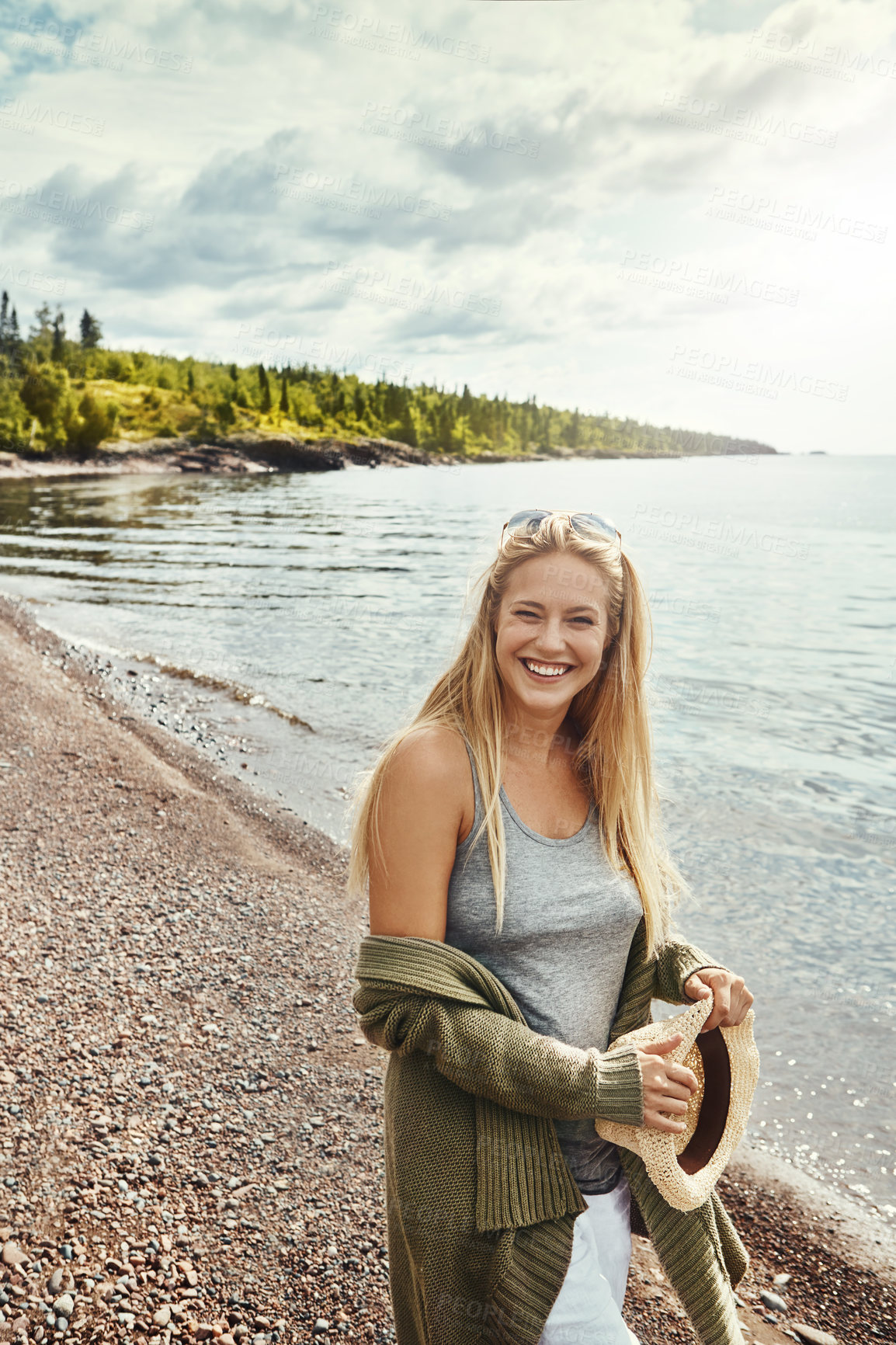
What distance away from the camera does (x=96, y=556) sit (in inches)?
1276

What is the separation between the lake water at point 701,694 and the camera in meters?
6.71

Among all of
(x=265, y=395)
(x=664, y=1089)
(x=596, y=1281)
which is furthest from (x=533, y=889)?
(x=265, y=395)

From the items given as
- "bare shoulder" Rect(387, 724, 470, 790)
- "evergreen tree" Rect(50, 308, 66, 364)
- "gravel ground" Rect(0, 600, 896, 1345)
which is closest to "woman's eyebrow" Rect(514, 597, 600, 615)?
"bare shoulder" Rect(387, 724, 470, 790)

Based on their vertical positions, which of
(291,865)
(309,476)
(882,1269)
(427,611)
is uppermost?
(309,476)

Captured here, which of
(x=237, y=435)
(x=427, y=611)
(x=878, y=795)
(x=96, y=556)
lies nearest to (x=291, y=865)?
(x=878, y=795)

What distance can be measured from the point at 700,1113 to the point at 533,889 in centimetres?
76

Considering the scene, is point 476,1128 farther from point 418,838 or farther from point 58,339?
point 58,339

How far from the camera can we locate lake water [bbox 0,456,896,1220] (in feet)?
22.0

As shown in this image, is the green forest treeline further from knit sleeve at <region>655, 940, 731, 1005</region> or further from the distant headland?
knit sleeve at <region>655, 940, 731, 1005</region>

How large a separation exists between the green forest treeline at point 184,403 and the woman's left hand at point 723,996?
315 ft

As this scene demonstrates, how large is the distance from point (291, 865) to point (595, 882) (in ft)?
21.4

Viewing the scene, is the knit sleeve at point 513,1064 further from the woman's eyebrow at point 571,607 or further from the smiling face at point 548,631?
the woman's eyebrow at point 571,607

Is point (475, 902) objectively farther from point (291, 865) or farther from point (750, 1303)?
point (291, 865)

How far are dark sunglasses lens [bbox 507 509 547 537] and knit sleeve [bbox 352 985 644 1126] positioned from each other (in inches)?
50.6
